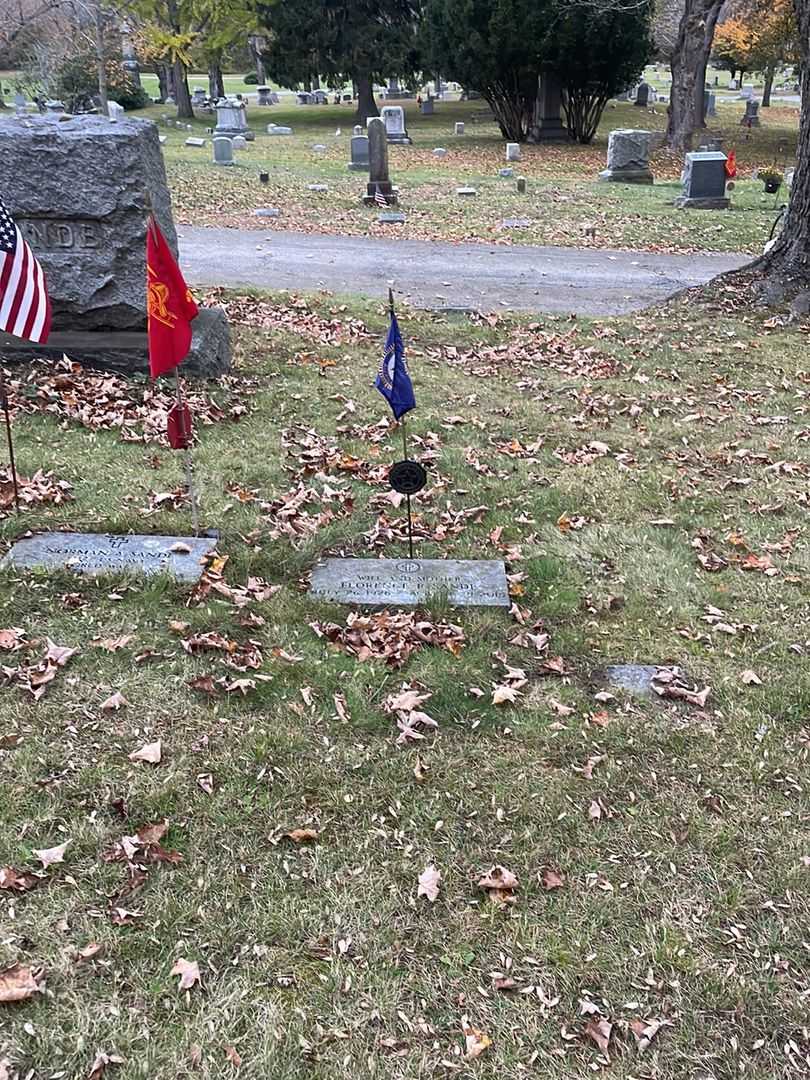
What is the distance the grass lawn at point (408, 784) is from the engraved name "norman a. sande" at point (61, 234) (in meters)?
1.79

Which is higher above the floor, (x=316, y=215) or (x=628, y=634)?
(x=316, y=215)

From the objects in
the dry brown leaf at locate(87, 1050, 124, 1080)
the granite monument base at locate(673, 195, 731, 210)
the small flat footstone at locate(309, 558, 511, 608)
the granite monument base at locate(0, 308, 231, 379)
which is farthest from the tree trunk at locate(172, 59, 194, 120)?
the dry brown leaf at locate(87, 1050, 124, 1080)

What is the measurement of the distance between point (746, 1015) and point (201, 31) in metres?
43.6

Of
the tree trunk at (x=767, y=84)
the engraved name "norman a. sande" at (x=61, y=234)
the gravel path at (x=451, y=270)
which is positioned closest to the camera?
the engraved name "norman a. sande" at (x=61, y=234)

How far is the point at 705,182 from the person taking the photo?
20.0m

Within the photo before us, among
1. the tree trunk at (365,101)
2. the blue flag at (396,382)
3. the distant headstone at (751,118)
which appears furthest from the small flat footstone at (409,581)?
the distant headstone at (751,118)

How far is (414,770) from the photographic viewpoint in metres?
3.85

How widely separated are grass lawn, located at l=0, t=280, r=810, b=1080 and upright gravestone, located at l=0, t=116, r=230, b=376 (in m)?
1.28

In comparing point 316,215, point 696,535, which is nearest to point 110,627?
point 696,535

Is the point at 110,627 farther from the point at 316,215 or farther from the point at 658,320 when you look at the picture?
the point at 316,215

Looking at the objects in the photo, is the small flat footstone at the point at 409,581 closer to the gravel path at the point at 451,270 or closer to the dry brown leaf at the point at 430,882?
the dry brown leaf at the point at 430,882

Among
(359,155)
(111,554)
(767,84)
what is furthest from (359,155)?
(767,84)

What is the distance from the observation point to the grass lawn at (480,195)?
1694 centimetres

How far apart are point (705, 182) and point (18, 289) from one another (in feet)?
59.5
